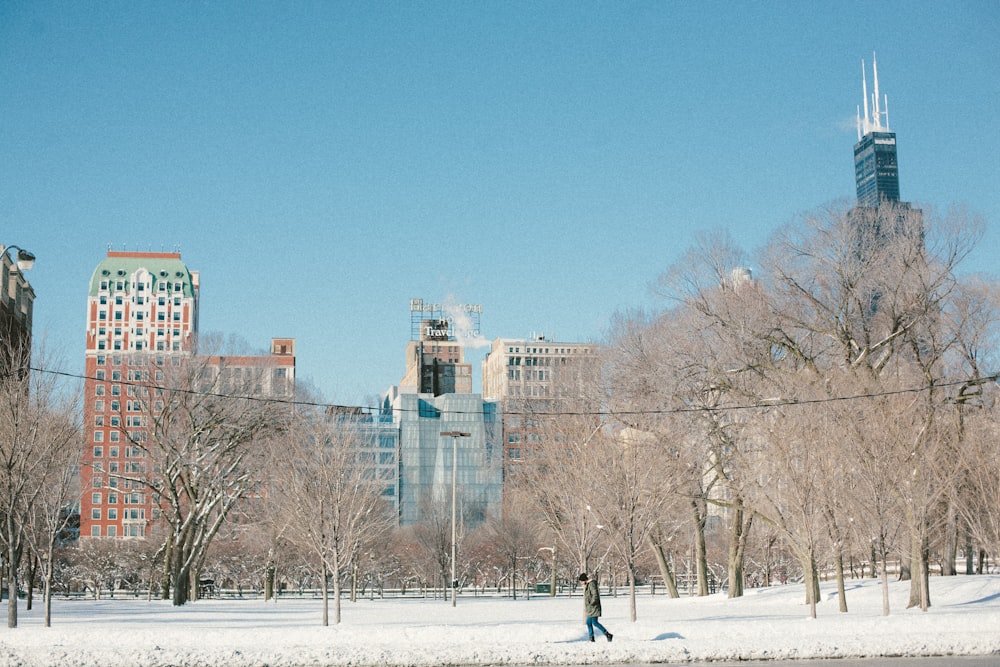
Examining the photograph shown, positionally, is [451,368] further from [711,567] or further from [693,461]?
[693,461]

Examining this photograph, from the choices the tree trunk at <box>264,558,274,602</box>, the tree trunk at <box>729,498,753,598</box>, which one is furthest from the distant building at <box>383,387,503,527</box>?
the tree trunk at <box>729,498,753,598</box>

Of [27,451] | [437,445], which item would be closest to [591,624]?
[27,451]

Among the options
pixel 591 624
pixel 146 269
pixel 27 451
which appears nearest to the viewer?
pixel 591 624

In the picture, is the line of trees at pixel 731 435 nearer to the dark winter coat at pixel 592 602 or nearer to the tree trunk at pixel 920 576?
the tree trunk at pixel 920 576

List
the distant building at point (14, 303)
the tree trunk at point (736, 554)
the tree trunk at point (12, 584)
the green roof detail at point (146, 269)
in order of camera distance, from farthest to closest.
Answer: the green roof detail at point (146, 269)
the distant building at point (14, 303)
the tree trunk at point (736, 554)
the tree trunk at point (12, 584)

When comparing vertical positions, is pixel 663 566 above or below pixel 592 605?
below

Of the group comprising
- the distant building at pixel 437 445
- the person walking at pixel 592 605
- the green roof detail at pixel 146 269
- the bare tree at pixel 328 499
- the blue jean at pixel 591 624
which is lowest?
the blue jean at pixel 591 624

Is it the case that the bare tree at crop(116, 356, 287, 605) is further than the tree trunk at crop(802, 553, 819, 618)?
Yes

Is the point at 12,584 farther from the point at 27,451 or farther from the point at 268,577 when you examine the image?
the point at 268,577

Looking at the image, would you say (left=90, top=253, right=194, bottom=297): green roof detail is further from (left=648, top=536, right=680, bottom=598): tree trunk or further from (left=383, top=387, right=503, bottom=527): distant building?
(left=648, top=536, right=680, bottom=598): tree trunk

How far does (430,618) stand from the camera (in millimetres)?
40656

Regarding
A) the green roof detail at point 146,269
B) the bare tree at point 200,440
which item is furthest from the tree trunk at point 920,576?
the green roof detail at point 146,269

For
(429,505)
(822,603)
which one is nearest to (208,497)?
(822,603)

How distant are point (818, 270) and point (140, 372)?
36.0 m
